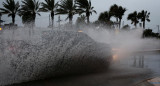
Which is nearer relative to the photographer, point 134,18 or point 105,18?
point 105,18

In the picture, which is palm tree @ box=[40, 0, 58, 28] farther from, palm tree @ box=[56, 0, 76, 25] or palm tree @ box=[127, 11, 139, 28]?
palm tree @ box=[127, 11, 139, 28]

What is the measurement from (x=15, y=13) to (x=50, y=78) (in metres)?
36.6

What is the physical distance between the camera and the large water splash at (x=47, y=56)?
7.23m

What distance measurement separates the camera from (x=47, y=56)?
25.1ft

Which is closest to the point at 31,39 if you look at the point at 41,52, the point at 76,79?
the point at 41,52

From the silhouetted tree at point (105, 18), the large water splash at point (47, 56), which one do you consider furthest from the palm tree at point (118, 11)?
the large water splash at point (47, 56)

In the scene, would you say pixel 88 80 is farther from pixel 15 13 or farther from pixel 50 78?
pixel 15 13

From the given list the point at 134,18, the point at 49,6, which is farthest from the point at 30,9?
the point at 134,18

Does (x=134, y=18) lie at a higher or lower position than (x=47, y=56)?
higher

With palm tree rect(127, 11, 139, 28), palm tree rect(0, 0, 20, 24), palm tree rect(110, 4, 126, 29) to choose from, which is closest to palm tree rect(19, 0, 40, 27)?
palm tree rect(0, 0, 20, 24)

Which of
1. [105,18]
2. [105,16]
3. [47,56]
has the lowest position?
[47,56]

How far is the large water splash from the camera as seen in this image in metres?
7.23

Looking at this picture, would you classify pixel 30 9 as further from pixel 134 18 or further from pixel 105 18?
Answer: pixel 134 18

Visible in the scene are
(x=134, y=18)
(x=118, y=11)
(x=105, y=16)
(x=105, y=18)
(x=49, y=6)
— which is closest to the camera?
(x=49, y=6)
